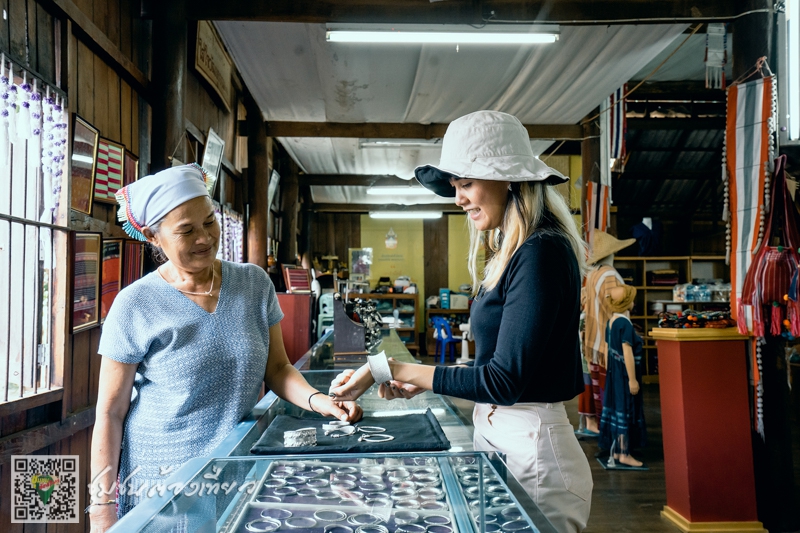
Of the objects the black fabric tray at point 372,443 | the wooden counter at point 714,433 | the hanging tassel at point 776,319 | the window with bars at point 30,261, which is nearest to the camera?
the black fabric tray at point 372,443

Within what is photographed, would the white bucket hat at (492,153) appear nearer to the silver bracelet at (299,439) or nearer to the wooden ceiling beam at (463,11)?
the silver bracelet at (299,439)

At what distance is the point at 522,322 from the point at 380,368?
0.43 metres

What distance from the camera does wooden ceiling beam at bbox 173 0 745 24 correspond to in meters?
3.95

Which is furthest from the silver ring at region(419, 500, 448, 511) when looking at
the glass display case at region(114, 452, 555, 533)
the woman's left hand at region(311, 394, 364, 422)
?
the woman's left hand at region(311, 394, 364, 422)

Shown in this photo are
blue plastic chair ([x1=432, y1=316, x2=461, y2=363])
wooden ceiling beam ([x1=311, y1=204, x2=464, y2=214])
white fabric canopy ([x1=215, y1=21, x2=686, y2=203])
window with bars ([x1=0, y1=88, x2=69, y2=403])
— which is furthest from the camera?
wooden ceiling beam ([x1=311, y1=204, x2=464, y2=214])

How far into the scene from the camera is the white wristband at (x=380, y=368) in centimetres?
155

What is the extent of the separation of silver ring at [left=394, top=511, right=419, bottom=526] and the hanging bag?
314 centimetres

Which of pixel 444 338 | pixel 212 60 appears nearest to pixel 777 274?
pixel 212 60

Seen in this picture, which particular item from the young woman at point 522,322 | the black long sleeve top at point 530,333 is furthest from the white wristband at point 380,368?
the black long sleeve top at point 530,333

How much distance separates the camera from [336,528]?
105 centimetres

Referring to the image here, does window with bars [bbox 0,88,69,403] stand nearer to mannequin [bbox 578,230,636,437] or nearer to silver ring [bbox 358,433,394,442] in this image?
silver ring [bbox 358,433,394,442]

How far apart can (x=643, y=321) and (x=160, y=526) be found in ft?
36.2

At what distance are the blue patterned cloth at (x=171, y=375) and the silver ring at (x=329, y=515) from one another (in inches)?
27.5

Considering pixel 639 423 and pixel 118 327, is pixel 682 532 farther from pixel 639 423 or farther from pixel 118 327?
pixel 118 327
